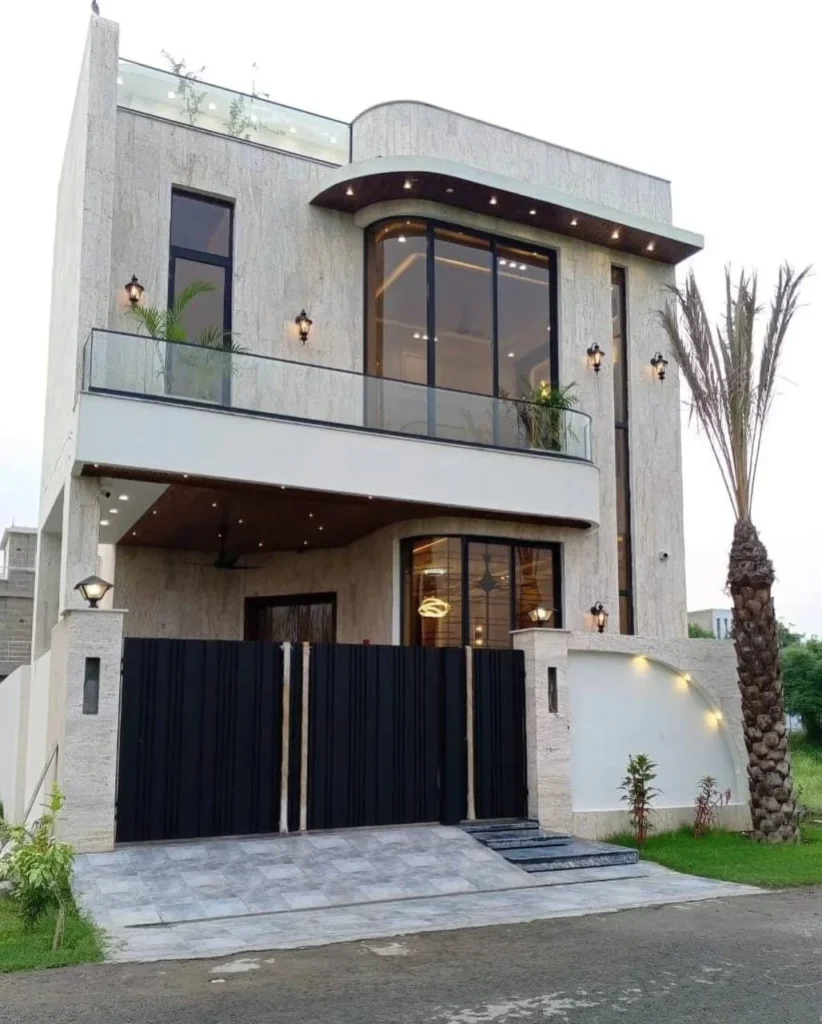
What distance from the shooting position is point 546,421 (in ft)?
43.5

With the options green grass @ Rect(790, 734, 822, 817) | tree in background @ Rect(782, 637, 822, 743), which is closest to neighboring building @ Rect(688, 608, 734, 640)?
tree in background @ Rect(782, 637, 822, 743)

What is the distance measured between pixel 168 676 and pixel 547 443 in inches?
252

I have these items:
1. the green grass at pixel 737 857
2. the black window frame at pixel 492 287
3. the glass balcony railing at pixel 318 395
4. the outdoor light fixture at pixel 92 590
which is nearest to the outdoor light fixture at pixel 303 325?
the black window frame at pixel 492 287

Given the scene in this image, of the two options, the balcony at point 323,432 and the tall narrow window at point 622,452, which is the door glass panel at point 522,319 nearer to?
the balcony at point 323,432

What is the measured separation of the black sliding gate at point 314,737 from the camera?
9.04 m

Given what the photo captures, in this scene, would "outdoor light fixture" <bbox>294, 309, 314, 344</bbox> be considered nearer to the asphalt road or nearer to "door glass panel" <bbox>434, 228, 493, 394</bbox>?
"door glass panel" <bbox>434, 228, 493, 394</bbox>

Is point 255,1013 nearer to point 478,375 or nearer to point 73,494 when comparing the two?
point 73,494

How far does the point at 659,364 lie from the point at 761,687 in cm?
589

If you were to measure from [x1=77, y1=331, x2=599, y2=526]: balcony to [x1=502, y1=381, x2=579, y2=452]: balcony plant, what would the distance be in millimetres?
17

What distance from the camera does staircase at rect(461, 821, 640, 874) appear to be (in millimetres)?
9188

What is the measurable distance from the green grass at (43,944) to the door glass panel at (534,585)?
7.73m

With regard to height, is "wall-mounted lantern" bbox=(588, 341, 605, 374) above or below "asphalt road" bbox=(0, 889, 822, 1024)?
above

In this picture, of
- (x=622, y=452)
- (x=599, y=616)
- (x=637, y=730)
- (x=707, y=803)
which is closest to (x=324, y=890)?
(x=637, y=730)

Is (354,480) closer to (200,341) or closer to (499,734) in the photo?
(200,341)
